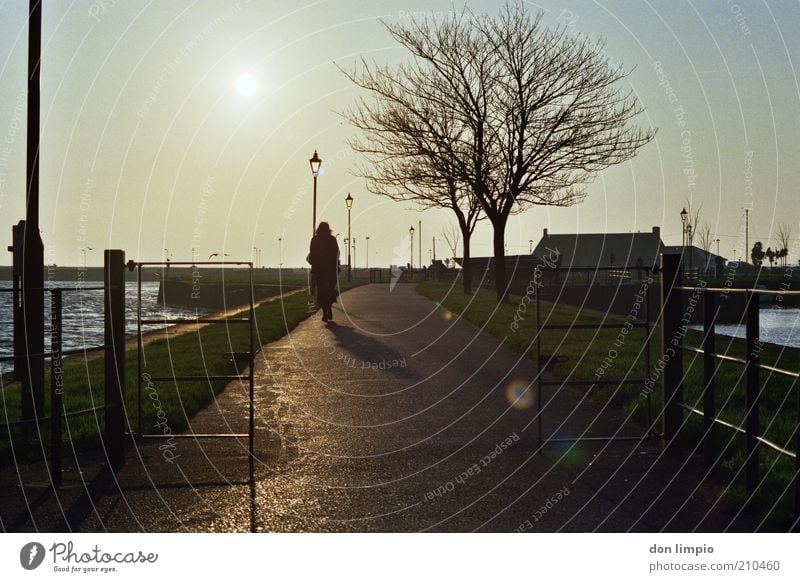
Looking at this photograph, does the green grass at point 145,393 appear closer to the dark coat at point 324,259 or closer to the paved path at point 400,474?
the paved path at point 400,474

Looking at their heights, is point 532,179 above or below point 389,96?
below

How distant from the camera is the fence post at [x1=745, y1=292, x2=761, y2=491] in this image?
552cm

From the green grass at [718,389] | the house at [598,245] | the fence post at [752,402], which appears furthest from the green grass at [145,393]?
the house at [598,245]

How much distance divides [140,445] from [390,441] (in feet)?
7.09

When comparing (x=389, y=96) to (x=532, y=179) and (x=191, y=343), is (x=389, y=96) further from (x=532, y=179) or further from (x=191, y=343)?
(x=191, y=343)

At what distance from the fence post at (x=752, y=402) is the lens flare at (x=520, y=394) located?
385 cm

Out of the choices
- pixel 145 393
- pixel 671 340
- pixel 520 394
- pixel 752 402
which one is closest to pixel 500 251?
pixel 520 394

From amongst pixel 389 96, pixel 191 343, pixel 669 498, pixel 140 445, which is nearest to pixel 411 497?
pixel 669 498

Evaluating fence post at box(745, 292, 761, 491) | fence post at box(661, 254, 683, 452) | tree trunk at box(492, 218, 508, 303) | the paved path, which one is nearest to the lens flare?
the paved path

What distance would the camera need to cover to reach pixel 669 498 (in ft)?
18.2

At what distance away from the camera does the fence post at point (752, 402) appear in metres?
5.52

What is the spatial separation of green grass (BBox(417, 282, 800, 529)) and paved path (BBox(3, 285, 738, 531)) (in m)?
0.31

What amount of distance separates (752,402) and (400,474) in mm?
2457
